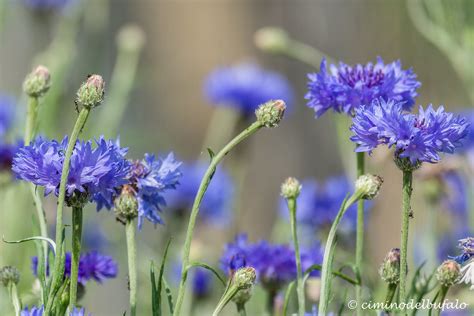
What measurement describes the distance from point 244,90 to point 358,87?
1.29 meters

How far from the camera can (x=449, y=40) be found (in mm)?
1714

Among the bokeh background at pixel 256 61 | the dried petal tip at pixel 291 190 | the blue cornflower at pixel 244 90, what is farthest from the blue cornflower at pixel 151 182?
the bokeh background at pixel 256 61

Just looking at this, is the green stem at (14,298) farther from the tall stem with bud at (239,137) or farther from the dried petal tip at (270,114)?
the dried petal tip at (270,114)

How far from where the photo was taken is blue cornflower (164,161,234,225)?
209 cm

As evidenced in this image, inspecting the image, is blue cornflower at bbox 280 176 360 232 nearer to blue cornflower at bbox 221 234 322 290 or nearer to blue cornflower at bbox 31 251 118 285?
blue cornflower at bbox 221 234 322 290

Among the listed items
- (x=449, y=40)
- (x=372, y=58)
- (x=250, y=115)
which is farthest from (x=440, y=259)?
(x=372, y=58)

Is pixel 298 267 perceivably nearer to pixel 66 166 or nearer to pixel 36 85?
pixel 66 166

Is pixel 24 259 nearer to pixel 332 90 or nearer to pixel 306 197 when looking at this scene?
pixel 306 197

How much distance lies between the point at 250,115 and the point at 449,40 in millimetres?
727

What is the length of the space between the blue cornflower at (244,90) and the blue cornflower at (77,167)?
141 centimetres

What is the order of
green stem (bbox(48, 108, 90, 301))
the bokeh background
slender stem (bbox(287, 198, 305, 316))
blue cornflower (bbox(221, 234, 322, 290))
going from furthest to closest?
1. the bokeh background
2. blue cornflower (bbox(221, 234, 322, 290))
3. slender stem (bbox(287, 198, 305, 316))
4. green stem (bbox(48, 108, 90, 301))

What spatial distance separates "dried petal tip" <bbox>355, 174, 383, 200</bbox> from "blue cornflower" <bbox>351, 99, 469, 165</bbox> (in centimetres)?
3

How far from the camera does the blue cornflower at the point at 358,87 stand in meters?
1.01

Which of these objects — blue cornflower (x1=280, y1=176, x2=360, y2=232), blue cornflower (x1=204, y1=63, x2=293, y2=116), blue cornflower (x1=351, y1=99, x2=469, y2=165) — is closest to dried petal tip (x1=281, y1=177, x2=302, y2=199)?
blue cornflower (x1=351, y1=99, x2=469, y2=165)
